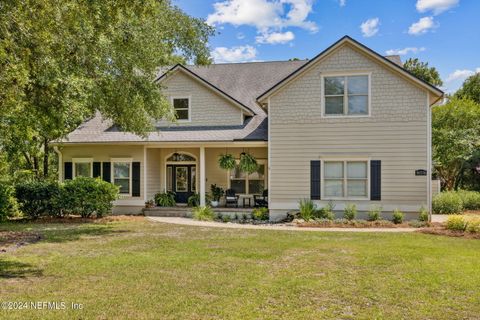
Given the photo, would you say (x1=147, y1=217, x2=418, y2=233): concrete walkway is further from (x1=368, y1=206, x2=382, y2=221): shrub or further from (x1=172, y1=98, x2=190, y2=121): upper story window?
(x1=172, y1=98, x2=190, y2=121): upper story window

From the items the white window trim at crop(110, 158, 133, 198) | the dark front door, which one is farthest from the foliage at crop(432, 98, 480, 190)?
the white window trim at crop(110, 158, 133, 198)

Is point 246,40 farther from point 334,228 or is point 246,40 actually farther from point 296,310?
point 296,310

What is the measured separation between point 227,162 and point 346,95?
5514mm

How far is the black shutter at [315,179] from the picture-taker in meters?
16.2

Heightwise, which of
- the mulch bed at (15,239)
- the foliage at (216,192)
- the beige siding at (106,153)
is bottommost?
the mulch bed at (15,239)

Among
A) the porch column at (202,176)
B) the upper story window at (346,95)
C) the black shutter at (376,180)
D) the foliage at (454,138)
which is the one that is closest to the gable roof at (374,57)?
the upper story window at (346,95)

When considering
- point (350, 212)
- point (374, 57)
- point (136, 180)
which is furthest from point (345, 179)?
point (136, 180)

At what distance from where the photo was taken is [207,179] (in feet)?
64.9

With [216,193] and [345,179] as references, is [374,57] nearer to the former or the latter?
[345,179]

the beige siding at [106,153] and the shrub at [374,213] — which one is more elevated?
the beige siding at [106,153]

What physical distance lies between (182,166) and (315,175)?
6.86 m

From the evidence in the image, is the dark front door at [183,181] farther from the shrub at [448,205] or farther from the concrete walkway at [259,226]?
the shrub at [448,205]

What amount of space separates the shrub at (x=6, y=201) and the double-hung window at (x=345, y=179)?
12057mm

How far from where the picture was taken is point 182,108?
64.3 ft
